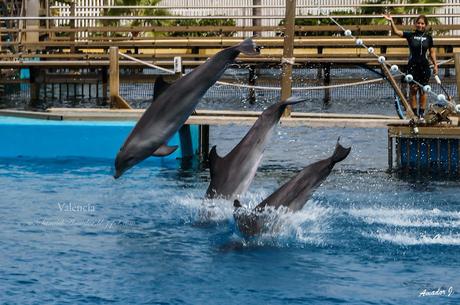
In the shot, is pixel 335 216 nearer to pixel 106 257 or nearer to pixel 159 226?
pixel 159 226

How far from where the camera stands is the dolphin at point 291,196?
11094 millimetres

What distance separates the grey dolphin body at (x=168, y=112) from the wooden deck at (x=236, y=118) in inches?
187

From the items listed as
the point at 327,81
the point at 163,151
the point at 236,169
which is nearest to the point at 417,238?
the point at 236,169

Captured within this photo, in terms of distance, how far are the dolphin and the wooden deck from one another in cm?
492

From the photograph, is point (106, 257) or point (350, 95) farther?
point (350, 95)

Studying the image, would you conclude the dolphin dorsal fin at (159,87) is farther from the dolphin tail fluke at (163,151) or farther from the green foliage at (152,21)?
the green foliage at (152,21)

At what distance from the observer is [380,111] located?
77.5 ft

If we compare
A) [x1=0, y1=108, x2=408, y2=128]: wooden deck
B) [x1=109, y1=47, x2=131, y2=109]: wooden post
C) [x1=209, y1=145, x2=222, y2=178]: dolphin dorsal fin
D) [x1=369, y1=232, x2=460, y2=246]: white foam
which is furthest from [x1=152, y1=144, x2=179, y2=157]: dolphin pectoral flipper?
[x1=109, y1=47, x2=131, y2=109]: wooden post

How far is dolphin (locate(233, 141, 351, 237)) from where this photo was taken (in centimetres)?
1109

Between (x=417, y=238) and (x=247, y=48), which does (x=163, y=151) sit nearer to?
(x=247, y=48)

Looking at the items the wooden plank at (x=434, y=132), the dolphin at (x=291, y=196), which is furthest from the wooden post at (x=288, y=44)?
the dolphin at (x=291, y=196)

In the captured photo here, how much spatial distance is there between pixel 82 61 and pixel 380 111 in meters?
6.57

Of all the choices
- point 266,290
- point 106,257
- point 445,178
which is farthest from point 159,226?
point 445,178

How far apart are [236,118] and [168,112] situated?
5.04 m
